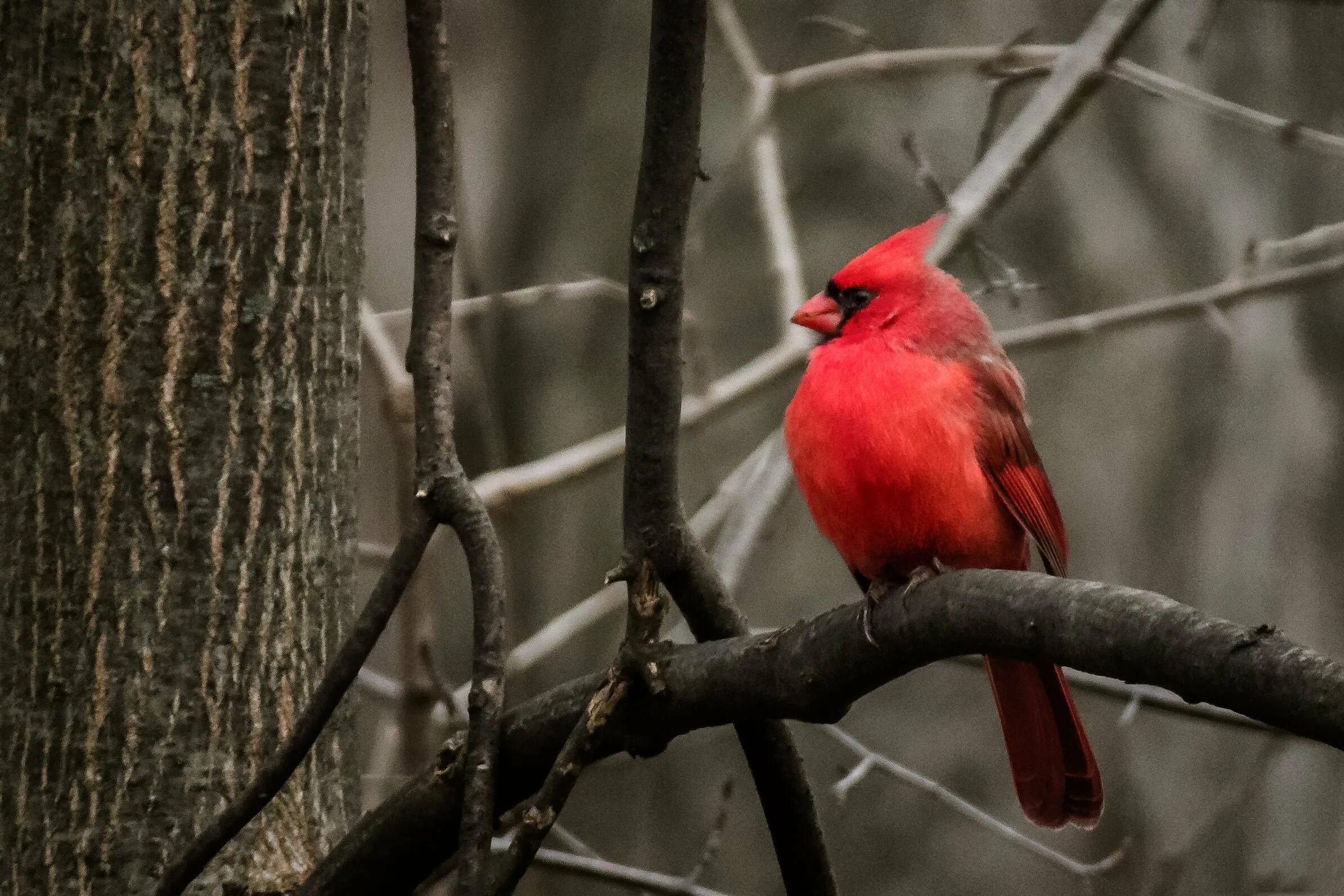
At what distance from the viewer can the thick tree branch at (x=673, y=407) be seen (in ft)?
5.49

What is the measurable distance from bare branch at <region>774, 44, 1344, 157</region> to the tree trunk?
78.3 inches

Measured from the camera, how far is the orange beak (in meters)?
3.20

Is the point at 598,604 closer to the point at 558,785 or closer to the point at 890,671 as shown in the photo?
the point at 558,785

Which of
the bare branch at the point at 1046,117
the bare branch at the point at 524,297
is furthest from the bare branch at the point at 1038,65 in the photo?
the bare branch at the point at 524,297

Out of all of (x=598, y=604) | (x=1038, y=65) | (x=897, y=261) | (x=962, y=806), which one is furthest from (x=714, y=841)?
(x=1038, y=65)

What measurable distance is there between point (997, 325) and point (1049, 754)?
162 inches

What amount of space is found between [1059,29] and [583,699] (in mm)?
5704

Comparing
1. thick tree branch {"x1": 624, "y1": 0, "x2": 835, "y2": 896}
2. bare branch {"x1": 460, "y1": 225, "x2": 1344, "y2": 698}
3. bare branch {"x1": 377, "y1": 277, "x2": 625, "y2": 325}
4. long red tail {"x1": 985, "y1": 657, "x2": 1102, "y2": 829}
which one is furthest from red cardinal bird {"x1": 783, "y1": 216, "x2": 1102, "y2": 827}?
bare branch {"x1": 377, "y1": 277, "x2": 625, "y2": 325}

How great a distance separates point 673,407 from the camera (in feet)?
5.97

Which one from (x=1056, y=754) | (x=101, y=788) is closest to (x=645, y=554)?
(x=101, y=788)

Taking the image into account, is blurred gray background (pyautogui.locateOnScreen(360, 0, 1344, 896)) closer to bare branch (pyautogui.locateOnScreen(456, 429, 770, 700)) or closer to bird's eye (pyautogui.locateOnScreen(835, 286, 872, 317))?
bare branch (pyautogui.locateOnScreen(456, 429, 770, 700))

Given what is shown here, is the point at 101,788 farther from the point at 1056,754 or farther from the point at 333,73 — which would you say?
the point at 1056,754

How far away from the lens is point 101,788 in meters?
2.10

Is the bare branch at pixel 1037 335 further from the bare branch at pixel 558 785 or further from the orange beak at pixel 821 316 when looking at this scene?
the bare branch at pixel 558 785
